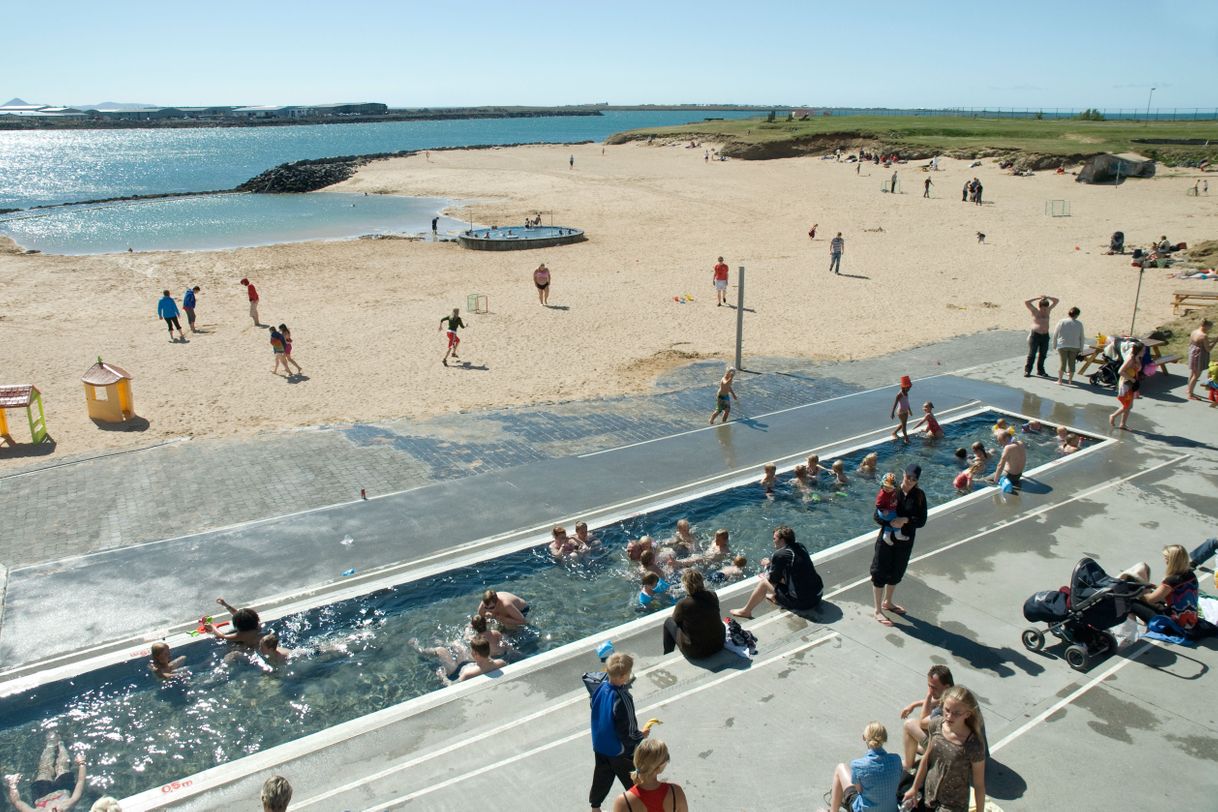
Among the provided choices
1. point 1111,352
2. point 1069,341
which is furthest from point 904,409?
point 1111,352

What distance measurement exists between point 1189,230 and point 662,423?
32.1 m


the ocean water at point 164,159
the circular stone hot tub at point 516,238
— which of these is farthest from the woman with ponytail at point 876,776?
the ocean water at point 164,159

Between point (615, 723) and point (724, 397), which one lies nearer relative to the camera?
point (615, 723)

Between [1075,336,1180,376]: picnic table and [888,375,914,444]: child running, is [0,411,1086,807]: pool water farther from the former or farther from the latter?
[1075,336,1180,376]: picnic table

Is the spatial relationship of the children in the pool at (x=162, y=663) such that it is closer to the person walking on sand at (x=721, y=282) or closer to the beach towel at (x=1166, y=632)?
the beach towel at (x=1166, y=632)

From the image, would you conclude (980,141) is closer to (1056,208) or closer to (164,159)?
(1056,208)

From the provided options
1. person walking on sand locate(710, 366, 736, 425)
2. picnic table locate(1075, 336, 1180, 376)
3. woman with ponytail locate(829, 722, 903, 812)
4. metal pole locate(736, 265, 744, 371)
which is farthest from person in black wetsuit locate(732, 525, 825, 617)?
picnic table locate(1075, 336, 1180, 376)

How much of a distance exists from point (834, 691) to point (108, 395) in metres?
14.8

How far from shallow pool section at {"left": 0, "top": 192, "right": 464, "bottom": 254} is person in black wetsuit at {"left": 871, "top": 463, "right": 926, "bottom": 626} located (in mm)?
39575

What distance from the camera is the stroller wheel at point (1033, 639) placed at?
26.0 ft

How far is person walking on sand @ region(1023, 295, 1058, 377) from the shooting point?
1703 centimetres

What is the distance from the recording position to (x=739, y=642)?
8.19 m

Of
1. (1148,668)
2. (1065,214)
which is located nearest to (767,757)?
(1148,668)

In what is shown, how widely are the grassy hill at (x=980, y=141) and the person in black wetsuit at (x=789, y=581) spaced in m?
59.3
